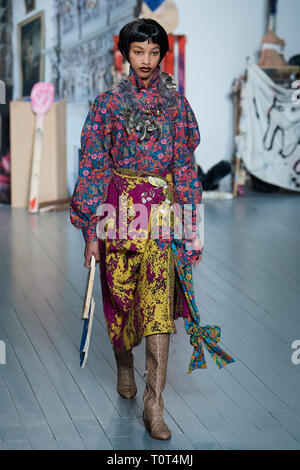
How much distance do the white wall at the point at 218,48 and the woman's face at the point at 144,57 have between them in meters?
5.91

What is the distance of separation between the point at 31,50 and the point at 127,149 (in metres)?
5.47

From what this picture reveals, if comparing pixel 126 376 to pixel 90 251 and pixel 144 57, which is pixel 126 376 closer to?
pixel 90 251

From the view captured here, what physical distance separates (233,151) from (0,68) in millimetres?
2568

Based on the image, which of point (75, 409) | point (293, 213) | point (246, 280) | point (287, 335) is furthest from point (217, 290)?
point (293, 213)

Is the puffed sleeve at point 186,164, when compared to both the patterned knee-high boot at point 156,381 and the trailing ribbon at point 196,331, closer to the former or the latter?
the trailing ribbon at point 196,331

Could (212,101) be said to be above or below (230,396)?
above

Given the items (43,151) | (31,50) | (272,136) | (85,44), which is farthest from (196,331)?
(272,136)

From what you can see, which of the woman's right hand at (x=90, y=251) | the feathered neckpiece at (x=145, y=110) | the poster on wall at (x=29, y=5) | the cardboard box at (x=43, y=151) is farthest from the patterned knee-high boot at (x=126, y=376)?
the poster on wall at (x=29, y=5)

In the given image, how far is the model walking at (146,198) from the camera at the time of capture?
2.96 m

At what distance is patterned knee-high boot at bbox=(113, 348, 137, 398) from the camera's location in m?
3.36

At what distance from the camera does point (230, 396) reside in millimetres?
3398

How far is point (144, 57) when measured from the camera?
2949 millimetres

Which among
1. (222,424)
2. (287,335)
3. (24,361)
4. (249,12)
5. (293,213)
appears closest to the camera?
(222,424)

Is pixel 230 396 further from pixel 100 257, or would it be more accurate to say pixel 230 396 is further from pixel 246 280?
pixel 246 280
